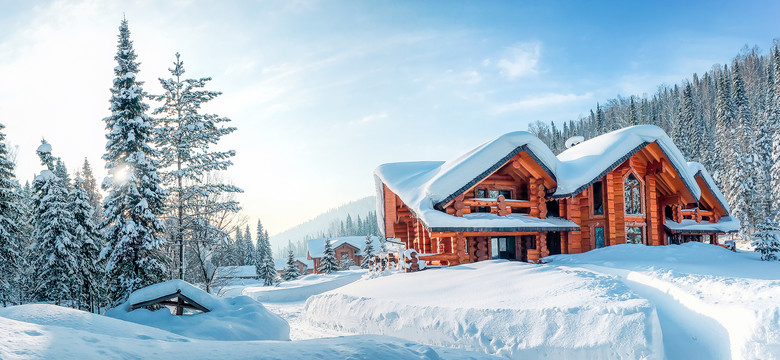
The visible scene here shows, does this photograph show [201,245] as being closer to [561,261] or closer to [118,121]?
[118,121]

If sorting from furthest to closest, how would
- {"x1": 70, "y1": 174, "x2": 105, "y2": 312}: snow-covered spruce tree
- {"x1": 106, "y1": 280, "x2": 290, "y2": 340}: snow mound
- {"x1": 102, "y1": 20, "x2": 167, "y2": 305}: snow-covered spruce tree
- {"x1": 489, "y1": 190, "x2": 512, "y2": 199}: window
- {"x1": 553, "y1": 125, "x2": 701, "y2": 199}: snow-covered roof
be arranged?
{"x1": 70, "y1": 174, "x2": 105, "y2": 312}: snow-covered spruce tree, {"x1": 489, "y1": 190, "x2": 512, "y2": 199}: window, {"x1": 553, "y1": 125, "x2": 701, "y2": 199}: snow-covered roof, {"x1": 102, "y1": 20, "x2": 167, "y2": 305}: snow-covered spruce tree, {"x1": 106, "y1": 280, "x2": 290, "y2": 340}: snow mound

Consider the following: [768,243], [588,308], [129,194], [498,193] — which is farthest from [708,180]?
[129,194]

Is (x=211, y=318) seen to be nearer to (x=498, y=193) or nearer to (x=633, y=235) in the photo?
(x=498, y=193)

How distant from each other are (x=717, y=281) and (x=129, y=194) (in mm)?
18526

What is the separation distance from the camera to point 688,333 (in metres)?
8.66

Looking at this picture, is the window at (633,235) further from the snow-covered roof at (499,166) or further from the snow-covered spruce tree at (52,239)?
the snow-covered spruce tree at (52,239)

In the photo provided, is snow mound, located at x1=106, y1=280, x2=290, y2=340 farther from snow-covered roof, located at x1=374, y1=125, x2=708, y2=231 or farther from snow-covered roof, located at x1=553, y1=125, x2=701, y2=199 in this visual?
snow-covered roof, located at x1=553, y1=125, x2=701, y2=199

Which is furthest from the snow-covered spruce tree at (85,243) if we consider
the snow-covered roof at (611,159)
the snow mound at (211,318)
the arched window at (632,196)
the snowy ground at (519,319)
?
the arched window at (632,196)

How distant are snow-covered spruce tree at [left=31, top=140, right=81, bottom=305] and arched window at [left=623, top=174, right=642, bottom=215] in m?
26.5

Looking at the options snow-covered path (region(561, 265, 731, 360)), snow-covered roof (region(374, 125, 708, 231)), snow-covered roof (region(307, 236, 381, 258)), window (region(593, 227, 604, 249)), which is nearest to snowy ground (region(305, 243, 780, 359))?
snow-covered path (region(561, 265, 731, 360))

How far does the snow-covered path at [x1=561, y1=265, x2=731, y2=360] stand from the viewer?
8.05 m

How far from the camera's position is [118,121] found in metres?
17.0

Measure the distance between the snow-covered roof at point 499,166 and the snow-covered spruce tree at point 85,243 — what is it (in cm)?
1671

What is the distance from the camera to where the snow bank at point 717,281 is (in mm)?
7363
